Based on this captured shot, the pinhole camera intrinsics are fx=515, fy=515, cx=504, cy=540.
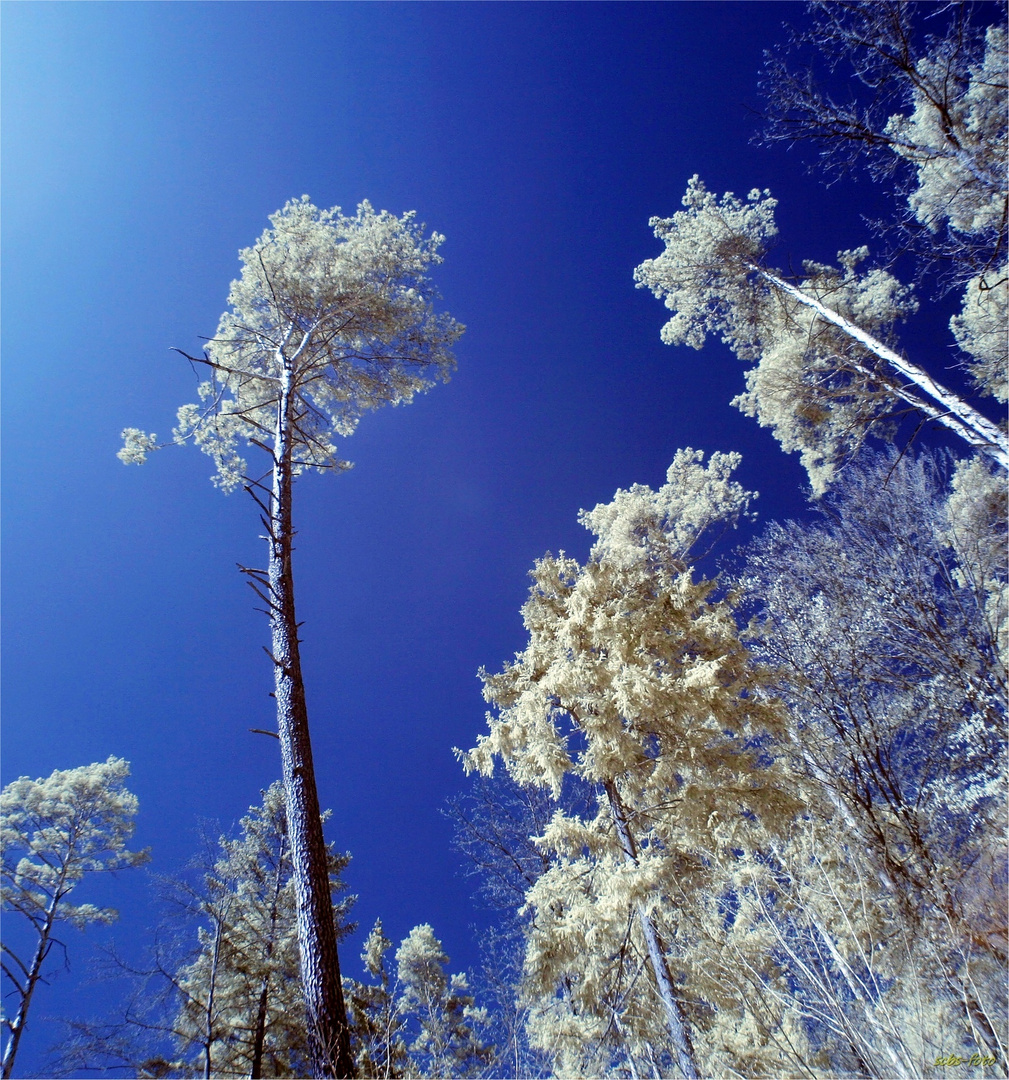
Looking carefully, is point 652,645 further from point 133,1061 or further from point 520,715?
point 133,1061

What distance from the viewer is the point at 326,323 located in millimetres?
8742

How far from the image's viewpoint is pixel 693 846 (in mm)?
5746

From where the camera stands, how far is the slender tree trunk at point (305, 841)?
3.28 metres

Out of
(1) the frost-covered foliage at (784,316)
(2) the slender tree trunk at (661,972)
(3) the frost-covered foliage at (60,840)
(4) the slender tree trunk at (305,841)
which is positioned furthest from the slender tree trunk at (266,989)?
(1) the frost-covered foliage at (784,316)

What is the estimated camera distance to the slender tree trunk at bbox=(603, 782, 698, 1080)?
5.19 m

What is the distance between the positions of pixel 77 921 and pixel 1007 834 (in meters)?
15.2

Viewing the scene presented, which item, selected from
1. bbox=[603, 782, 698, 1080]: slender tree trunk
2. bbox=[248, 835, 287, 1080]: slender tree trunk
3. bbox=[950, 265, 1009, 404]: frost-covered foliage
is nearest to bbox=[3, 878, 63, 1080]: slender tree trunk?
bbox=[248, 835, 287, 1080]: slender tree trunk

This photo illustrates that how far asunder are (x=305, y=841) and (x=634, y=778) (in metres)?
4.35

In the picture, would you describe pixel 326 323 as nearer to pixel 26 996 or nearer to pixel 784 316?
pixel 784 316

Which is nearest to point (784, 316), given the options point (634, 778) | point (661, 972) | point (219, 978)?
point (634, 778)

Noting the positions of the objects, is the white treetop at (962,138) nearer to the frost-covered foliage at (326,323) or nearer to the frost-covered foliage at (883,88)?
the frost-covered foliage at (883,88)

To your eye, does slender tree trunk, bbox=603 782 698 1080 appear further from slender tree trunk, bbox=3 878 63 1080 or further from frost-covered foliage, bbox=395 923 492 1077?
frost-covered foliage, bbox=395 923 492 1077

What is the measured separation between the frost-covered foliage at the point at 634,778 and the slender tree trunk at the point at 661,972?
17mm

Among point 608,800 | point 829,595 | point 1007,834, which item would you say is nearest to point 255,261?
point 608,800
